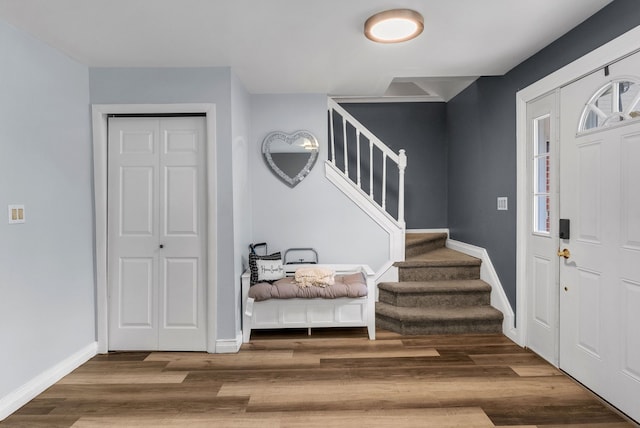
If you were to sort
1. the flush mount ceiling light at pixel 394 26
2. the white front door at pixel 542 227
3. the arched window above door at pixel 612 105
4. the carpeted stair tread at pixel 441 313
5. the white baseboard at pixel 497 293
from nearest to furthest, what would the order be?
1. the arched window above door at pixel 612 105
2. the flush mount ceiling light at pixel 394 26
3. the white front door at pixel 542 227
4. the white baseboard at pixel 497 293
5. the carpeted stair tread at pixel 441 313

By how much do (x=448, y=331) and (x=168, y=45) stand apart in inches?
135

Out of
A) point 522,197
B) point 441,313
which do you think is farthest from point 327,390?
point 522,197

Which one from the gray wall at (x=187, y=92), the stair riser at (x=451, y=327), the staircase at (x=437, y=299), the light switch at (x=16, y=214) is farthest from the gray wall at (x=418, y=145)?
the light switch at (x=16, y=214)

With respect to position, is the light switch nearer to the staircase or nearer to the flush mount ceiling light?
the flush mount ceiling light

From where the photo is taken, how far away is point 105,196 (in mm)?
3076

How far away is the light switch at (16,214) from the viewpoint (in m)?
2.28

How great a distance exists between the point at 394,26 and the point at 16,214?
9.06ft

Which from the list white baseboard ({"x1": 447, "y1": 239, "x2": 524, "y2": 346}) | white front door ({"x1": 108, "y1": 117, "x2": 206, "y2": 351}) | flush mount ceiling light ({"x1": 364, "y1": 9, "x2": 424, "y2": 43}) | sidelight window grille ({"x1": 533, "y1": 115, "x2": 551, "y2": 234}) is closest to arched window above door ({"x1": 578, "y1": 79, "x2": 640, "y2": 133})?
sidelight window grille ({"x1": 533, "y1": 115, "x2": 551, "y2": 234})

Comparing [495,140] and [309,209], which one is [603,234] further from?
[309,209]

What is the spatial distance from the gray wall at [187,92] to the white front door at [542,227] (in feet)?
8.41

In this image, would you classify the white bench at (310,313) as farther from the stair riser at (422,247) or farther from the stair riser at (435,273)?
the stair riser at (422,247)

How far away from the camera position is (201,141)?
3.10m

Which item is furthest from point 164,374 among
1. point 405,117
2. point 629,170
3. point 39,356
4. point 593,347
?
point 405,117

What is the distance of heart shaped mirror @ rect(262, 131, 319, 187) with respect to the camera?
3.83m
